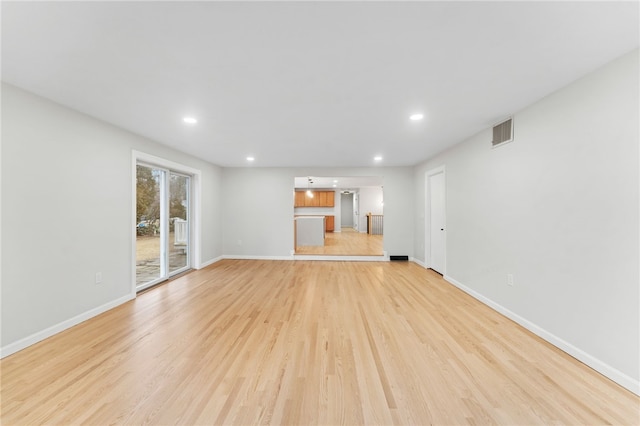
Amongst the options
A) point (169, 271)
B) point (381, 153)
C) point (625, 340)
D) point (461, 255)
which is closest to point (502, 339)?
point (625, 340)

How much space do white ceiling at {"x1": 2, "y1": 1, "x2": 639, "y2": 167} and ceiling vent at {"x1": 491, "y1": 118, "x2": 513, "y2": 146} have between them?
6.9 inches

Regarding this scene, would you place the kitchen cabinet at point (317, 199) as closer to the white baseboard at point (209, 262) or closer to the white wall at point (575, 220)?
the white baseboard at point (209, 262)

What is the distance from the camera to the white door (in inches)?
177

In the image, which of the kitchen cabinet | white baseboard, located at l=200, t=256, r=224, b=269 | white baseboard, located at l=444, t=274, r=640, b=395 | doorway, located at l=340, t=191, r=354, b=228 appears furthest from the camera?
doorway, located at l=340, t=191, r=354, b=228

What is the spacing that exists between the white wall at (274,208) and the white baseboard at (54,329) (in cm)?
308

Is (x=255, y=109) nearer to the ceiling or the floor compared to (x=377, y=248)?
nearer to the ceiling

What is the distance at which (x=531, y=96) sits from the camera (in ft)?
7.55

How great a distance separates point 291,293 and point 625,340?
3215 mm

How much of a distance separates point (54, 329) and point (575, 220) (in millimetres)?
4900

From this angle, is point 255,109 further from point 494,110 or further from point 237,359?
point 494,110

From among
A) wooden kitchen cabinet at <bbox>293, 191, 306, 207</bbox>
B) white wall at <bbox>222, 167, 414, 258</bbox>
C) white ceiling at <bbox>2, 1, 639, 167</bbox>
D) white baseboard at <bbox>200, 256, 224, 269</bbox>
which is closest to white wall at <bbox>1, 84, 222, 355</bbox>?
white ceiling at <bbox>2, 1, 639, 167</bbox>

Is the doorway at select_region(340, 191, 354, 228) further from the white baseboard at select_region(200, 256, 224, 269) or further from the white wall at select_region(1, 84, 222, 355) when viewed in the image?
the white wall at select_region(1, 84, 222, 355)

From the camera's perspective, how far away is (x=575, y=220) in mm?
2033

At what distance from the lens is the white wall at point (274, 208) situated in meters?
5.96
